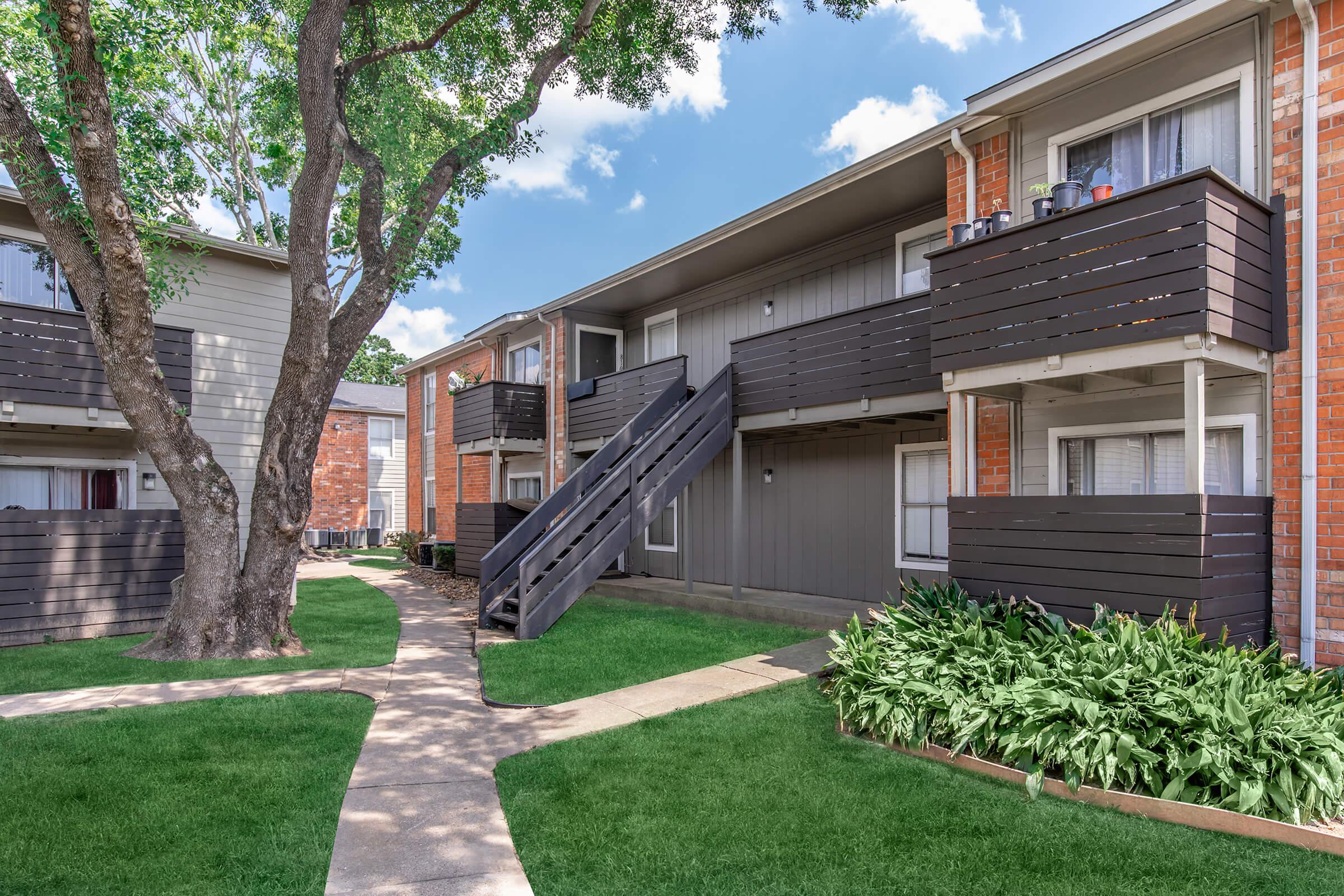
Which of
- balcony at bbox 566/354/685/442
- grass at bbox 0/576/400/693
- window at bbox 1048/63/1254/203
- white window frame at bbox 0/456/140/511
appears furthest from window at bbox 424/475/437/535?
window at bbox 1048/63/1254/203

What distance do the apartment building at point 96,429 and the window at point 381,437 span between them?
53.5 ft

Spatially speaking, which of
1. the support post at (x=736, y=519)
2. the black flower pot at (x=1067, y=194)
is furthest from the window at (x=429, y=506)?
the black flower pot at (x=1067, y=194)

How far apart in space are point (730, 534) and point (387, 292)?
667 cm

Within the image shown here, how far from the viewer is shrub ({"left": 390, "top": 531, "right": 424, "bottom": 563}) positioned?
19284mm

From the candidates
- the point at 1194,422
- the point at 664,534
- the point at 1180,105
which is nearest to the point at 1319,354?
the point at 1194,422

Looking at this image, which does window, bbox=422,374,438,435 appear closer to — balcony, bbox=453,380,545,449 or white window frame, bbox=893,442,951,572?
balcony, bbox=453,380,545,449

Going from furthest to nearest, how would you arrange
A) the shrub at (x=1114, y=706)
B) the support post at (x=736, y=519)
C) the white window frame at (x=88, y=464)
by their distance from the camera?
the white window frame at (x=88, y=464) → the support post at (x=736, y=519) → the shrub at (x=1114, y=706)

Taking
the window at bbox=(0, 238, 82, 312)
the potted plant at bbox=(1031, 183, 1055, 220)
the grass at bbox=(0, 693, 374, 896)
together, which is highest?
the window at bbox=(0, 238, 82, 312)

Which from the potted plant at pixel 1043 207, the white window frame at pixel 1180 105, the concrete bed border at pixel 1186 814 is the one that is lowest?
the concrete bed border at pixel 1186 814

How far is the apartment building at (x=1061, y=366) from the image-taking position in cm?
557

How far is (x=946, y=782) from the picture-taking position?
4.39 metres

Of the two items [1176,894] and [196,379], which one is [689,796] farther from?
[196,379]

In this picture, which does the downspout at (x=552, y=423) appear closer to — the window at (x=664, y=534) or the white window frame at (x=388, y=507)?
the window at (x=664, y=534)

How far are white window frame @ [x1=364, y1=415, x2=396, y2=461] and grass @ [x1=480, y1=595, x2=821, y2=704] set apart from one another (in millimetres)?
20320
